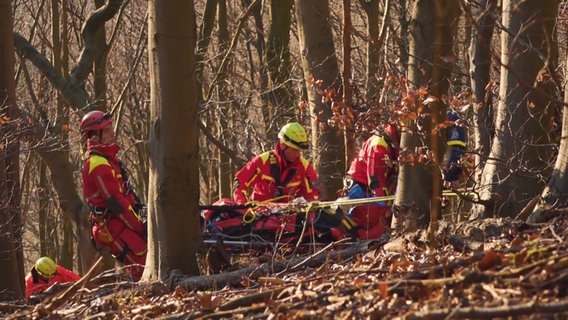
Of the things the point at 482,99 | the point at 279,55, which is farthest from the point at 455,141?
the point at 279,55

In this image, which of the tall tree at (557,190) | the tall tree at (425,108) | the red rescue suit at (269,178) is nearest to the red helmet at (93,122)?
the red rescue suit at (269,178)

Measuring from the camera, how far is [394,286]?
5168 millimetres

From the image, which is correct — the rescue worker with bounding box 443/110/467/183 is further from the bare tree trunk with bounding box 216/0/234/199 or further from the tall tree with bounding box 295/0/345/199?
the bare tree trunk with bounding box 216/0/234/199

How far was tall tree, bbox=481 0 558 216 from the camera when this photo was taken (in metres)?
7.75

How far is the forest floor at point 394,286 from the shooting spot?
187 inches

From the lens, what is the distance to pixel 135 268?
430 inches

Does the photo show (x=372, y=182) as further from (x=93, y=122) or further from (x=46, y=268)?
(x=46, y=268)

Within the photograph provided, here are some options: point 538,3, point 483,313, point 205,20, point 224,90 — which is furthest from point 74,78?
point 483,313

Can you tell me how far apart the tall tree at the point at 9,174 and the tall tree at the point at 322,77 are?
131 inches

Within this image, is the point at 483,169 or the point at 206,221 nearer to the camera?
the point at 483,169

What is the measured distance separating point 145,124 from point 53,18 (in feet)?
19.6

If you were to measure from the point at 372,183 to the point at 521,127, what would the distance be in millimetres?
3346

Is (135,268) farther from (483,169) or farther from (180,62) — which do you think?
(483,169)

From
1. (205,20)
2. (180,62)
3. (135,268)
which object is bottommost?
(135,268)
